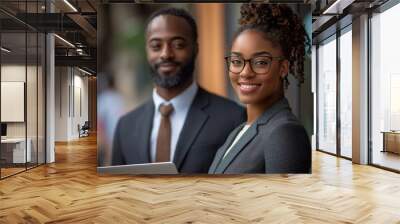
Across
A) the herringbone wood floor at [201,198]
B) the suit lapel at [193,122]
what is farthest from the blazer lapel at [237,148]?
the suit lapel at [193,122]

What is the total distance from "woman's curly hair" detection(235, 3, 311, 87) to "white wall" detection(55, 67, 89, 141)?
40.8 ft

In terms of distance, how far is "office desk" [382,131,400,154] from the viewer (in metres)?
7.51

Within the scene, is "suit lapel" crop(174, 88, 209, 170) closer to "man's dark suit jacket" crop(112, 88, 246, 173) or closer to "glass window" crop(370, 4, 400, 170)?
"man's dark suit jacket" crop(112, 88, 246, 173)

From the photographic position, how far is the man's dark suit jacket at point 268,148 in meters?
5.47

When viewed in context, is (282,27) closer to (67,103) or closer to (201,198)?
(201,198)

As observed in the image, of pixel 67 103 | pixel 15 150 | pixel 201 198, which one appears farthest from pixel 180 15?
pixel 67 103

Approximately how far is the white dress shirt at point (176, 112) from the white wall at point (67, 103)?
38.9 feet

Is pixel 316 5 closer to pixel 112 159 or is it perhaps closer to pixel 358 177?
pixel 358 177

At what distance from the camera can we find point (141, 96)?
220 inches

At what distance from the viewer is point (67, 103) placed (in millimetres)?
16609

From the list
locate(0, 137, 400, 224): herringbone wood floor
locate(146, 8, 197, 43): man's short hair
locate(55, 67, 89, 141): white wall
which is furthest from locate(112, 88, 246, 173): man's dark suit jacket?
locate(55, 67, 89, 141): white wall

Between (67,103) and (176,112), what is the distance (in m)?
12.2

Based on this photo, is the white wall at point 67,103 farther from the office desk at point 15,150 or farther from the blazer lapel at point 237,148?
the blazer lapel at point 237,148

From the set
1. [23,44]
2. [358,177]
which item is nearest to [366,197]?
[358,177]
